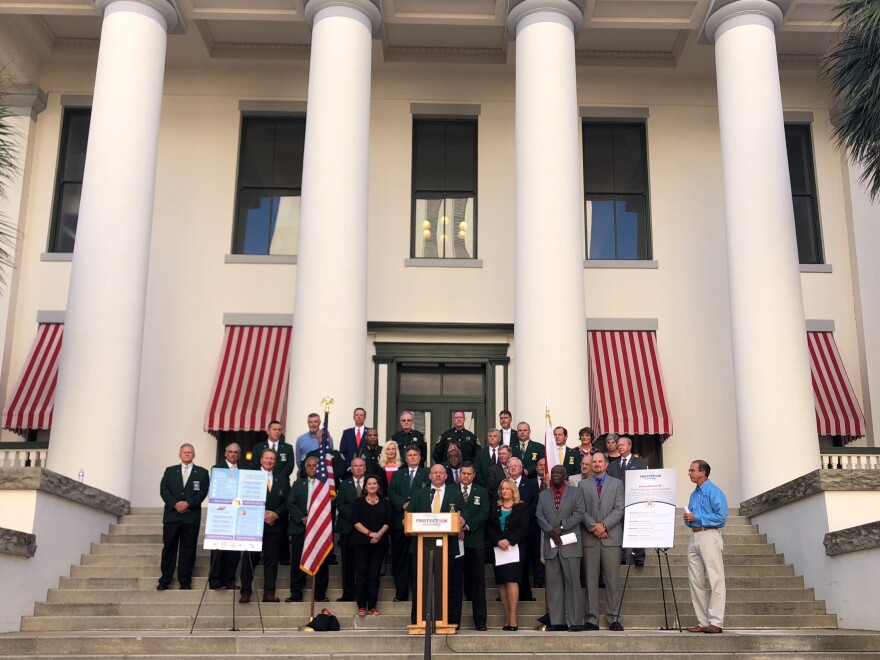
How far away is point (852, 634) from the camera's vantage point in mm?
11180

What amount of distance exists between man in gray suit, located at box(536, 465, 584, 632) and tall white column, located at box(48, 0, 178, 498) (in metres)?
7.14

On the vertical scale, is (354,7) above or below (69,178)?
above

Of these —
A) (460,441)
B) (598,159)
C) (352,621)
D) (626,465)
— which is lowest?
(352,621)

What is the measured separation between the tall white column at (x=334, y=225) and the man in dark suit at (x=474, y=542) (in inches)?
162

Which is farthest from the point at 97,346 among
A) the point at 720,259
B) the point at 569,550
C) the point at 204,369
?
the point at 720,259

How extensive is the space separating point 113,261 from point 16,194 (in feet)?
18.3

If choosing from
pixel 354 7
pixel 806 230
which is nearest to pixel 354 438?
pixel 354 7

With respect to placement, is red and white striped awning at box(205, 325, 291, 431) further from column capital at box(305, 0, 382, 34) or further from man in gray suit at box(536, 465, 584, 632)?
man in gray suit at box(536, 465, 584, 632)

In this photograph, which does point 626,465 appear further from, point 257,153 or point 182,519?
point 257,153

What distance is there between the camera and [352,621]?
1232cm

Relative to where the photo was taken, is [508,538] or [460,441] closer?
[508,538]

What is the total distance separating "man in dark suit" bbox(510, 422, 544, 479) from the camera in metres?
14.0

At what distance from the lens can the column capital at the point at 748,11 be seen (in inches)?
729

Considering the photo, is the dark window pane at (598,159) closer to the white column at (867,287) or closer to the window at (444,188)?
the window at (444,188)
